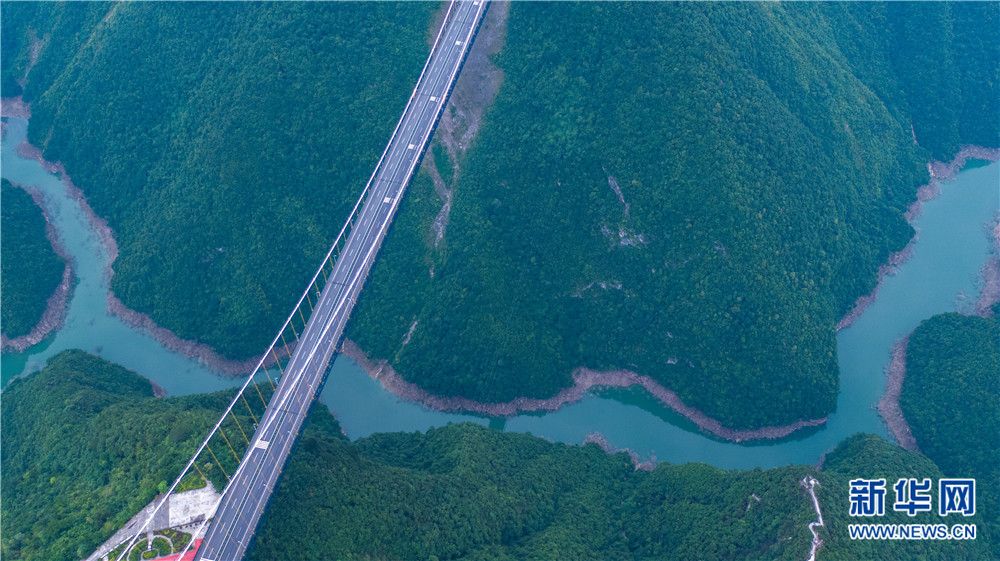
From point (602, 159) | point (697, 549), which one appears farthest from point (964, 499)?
point (602, 159)

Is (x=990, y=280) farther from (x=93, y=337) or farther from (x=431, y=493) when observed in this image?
(x=93, y=337)

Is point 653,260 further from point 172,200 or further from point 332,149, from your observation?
point 172,200

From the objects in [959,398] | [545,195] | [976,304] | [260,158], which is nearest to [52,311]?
[260,158]

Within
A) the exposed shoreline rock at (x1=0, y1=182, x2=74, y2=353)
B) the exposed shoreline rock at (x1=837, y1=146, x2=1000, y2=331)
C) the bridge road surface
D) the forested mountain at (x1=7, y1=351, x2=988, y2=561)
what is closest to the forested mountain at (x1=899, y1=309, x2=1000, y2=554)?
the forested mountain at (x1=7, y1=351, x2=988, y2=561)

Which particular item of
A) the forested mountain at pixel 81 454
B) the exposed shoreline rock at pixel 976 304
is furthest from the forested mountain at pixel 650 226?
the forested mountain at pixel 81 454

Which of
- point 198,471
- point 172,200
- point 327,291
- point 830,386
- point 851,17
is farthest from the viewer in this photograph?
point 851,17

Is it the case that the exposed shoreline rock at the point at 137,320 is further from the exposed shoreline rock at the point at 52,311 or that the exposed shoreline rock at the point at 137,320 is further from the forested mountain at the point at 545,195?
the exposed shoreline rock at the point at 52,311
